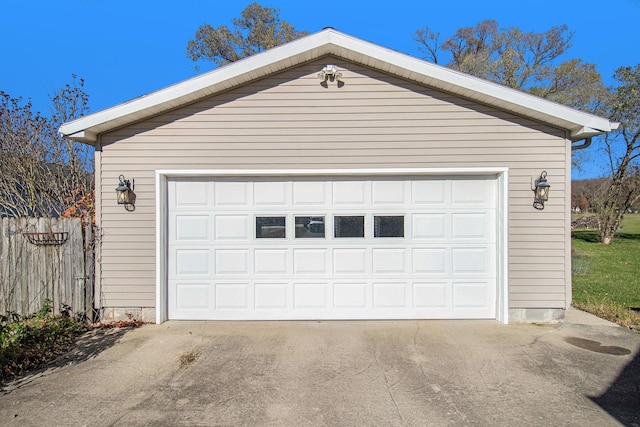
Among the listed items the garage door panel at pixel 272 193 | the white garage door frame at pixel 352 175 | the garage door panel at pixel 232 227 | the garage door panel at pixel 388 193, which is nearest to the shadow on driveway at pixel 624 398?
the white garage door frame at pixel 352 175

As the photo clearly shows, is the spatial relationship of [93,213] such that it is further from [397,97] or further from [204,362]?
[397,97]

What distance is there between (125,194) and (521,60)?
2031 centimetres

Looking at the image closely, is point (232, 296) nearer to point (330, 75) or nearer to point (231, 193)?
point (231, 193)

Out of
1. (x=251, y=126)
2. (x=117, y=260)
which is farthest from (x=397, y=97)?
(x=117, y=260)

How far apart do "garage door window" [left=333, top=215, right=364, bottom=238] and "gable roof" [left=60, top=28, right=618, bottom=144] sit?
2272 millimetres

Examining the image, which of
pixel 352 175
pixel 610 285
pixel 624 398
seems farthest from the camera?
pixel 610 285

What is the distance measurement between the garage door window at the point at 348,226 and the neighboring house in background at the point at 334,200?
0.02 metres

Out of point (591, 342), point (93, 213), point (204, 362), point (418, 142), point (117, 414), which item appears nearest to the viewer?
point (117, 414)

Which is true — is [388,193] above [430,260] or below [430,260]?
above

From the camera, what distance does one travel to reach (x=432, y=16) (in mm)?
20547

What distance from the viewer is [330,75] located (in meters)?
5.61

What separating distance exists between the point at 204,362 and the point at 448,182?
163 inches

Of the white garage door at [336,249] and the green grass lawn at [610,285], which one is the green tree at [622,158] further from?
the white garage door at [336,249]

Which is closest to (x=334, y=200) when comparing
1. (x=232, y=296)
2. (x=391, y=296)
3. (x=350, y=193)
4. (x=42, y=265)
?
(x=350, y=193)
